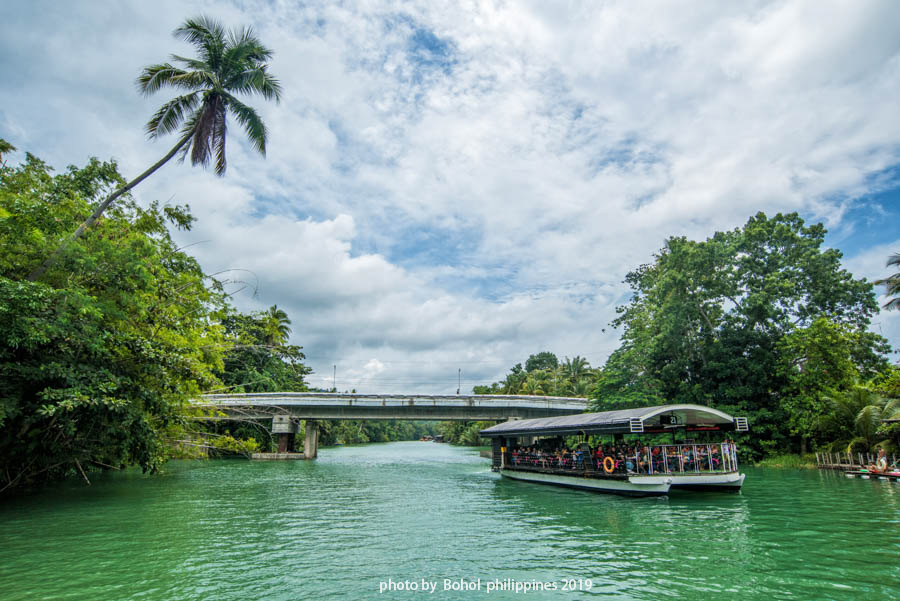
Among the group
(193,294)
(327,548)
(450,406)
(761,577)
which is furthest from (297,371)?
(761,577)

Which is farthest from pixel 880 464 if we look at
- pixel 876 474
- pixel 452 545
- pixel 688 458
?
pixel 452 545

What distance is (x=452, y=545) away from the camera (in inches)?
456

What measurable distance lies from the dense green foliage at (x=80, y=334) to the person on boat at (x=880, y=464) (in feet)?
90.1

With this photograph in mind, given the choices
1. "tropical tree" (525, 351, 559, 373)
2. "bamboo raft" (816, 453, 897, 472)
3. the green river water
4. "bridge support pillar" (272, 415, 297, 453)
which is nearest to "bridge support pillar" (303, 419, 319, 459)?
"bridge support pillar" (272, 415, 297, 453)

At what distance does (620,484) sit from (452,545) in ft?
32.7

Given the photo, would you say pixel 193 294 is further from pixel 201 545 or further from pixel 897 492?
pixel 897 492

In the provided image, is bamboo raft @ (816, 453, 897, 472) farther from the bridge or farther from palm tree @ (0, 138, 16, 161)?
palm tree @ (0, 138, 16, 161)

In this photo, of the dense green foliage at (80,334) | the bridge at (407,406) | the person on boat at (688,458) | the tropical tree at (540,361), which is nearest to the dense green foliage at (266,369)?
the bridge at (407,406)

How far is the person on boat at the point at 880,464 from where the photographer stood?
2170cm

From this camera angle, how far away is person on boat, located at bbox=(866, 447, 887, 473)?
71.2 ft

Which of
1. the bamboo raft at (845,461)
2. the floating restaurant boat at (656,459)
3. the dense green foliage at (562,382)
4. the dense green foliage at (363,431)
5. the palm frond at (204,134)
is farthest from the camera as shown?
the dense green foliage at (363,431)

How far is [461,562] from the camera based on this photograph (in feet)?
33.1

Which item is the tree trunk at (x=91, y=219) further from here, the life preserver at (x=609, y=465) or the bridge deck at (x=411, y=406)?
the bridge deck at (x=411, y=406)

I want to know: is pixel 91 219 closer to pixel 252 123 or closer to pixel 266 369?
pixel 252 123
